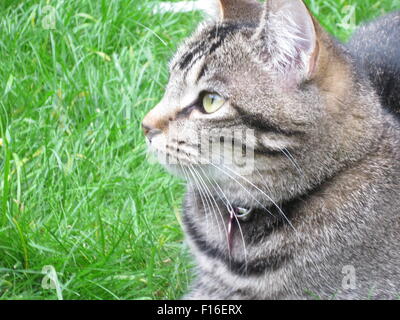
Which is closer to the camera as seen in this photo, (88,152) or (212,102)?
(212,102)

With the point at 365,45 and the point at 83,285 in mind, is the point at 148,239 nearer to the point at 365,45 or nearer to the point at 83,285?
the point at 83,285

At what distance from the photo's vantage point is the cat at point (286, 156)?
2406 mm

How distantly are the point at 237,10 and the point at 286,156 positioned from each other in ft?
2.45

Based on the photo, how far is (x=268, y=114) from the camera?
2395mm

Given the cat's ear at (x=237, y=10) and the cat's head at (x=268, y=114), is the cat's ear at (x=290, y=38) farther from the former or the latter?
the cat's ear at (x=237, y=10)

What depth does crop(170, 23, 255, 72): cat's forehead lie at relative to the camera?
8.43 feet

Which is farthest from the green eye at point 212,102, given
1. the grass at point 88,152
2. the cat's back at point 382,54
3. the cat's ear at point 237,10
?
the grass at point 88,152

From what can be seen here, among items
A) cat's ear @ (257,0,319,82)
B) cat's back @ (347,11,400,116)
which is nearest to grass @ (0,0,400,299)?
cat's back @ (347,11,400,116)

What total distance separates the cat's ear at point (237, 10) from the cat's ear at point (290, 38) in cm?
37

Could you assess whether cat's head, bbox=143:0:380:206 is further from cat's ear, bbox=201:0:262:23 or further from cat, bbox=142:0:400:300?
cat's ear, bbox=201:0:262:23

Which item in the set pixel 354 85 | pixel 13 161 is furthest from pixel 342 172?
pixel 13 161

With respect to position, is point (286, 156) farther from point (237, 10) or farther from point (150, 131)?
point (237, 10)

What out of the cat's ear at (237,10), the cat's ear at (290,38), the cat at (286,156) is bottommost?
the cat at (286,156)

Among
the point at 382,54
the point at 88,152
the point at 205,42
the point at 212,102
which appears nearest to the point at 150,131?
the point at 212,102
